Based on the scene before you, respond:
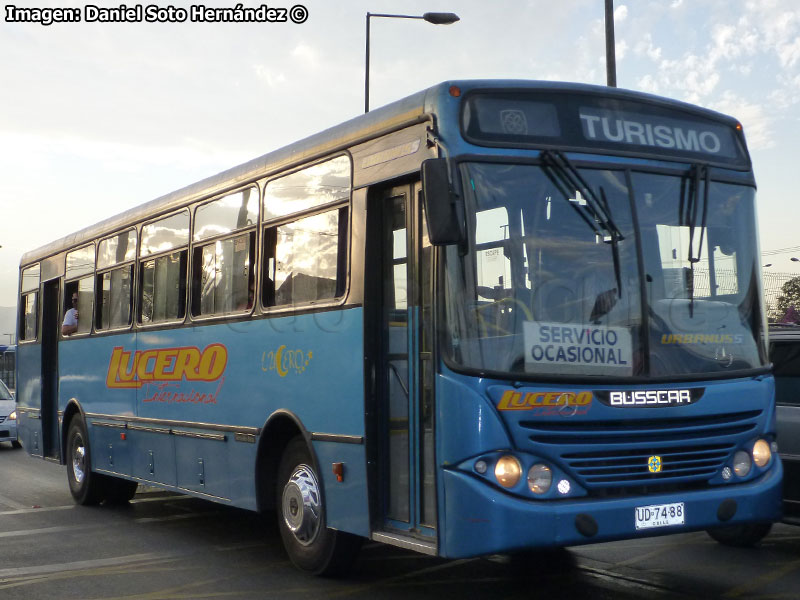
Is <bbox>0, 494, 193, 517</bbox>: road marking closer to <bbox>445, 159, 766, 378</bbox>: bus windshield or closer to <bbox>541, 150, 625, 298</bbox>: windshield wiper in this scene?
<bbox>445, 159, 766, 378</bbox>: bus windshield

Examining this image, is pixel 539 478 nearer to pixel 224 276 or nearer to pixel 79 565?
pixel 224 276

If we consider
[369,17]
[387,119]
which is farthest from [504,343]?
[369,17]

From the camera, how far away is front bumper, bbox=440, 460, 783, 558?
6152 millimetres

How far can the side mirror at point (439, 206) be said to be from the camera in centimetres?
623

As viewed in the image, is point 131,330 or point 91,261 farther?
point 91,261

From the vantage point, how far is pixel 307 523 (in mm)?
8086

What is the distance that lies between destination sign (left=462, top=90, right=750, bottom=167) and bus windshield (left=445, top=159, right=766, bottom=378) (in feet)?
0.60

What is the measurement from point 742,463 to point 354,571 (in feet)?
9.88

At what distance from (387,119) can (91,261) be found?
6788 mm

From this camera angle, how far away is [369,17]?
78.6ft

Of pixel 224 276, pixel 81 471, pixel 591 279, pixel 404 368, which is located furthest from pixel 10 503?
pixel 591 279

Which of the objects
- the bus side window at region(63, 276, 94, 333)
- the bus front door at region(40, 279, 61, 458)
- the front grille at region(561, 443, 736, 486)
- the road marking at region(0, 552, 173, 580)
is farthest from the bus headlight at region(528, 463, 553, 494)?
the bus front door at region(40, 279, 61, 458)

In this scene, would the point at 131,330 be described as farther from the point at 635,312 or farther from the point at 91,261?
the point at 635,312

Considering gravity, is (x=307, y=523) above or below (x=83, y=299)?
below
